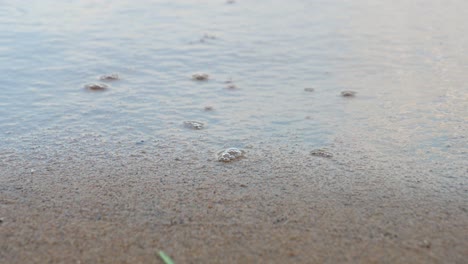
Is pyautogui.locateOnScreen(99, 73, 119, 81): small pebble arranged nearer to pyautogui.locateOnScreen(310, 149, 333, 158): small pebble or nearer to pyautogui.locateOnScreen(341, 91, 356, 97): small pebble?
pyautogui.locateOnScreen(341, 91, 356, 97): small pebble

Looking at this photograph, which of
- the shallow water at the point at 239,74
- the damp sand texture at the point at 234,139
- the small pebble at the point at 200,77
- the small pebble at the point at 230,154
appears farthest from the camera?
the small pebble at the point at 200,77

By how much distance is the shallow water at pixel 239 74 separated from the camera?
3441mm

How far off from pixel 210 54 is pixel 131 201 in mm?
2413

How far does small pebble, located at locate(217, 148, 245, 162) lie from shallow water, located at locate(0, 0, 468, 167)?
0.09 metres

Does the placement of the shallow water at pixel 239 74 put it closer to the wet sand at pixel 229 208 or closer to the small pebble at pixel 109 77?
the small pebble at pixel 109 77

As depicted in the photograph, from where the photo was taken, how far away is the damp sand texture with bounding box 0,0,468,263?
241cm

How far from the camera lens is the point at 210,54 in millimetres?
4918

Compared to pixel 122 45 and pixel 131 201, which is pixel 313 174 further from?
pixel 122 45

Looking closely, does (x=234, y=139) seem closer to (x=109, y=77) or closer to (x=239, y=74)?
(x=239, y=74)

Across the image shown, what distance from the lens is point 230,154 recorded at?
319cm

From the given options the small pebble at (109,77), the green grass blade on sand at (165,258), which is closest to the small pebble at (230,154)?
the green grass blade on sand at (165,258)

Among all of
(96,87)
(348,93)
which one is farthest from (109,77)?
(348,93)

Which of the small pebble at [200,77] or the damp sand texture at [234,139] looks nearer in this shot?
the damp sand texture at [234,139]

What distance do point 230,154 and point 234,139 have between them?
23 cm
